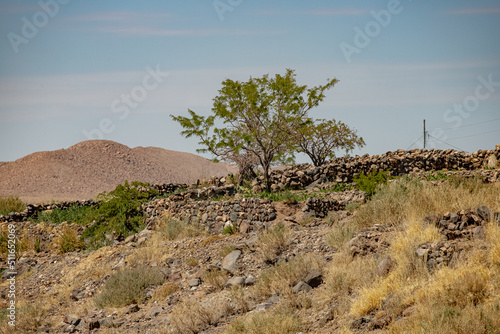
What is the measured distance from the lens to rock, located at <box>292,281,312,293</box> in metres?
9.22

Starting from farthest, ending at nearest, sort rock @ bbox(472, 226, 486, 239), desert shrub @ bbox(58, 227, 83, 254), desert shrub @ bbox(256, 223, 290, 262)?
desert shrub @ bbox(58, 227, 83, 254), desert shrub @ bbox(256, 223, 290, 262), rock @ bbox(472, 226, 486, 239)

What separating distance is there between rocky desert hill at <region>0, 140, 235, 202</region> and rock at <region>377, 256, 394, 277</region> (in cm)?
5007

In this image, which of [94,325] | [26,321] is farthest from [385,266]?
[26,321]

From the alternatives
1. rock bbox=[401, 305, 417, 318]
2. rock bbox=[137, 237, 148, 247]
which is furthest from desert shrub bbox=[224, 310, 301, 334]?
rock bbox=[137, 237, 148, 247]

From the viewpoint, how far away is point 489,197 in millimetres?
10703

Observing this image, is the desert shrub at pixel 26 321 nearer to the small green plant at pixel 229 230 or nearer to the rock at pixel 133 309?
the rock at pixel 133 309

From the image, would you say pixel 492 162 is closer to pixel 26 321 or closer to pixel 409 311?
pixel 409 311

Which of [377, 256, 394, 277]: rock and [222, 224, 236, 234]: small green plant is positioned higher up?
[222, 224, 236, 234]: small green plant

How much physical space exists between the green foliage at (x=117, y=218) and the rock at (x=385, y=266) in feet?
43.1

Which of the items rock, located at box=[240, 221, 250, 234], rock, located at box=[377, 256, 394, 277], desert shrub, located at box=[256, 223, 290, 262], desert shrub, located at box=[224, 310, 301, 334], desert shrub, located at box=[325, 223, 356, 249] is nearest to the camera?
desert shrub, located at box=[224, 310, 301, 334]

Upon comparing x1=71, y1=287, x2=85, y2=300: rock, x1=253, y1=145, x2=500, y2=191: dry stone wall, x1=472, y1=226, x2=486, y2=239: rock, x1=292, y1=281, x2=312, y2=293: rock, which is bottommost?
x1=71, y1=287, x2=85, y2=300: rock

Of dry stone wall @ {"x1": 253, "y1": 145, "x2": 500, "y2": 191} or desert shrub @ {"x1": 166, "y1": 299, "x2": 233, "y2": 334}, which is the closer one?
desert shrub @ {"x1": 166, "y1": 299, "x2": 233, "y2": 334}

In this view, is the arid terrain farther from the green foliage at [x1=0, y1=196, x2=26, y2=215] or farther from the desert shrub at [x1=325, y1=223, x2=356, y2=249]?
the green foliage at [x1=0, y1=196, x2=26, y2=215]

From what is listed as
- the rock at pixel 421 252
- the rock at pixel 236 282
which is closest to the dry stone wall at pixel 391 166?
Answer: the rock at pixel 236 282
